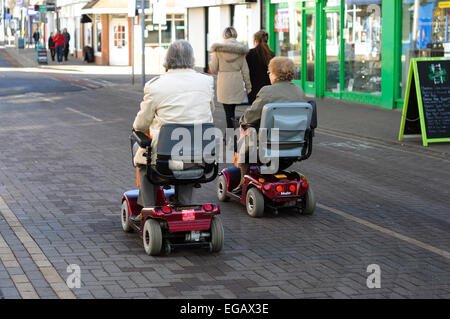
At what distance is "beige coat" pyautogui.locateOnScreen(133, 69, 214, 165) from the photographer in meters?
6.64

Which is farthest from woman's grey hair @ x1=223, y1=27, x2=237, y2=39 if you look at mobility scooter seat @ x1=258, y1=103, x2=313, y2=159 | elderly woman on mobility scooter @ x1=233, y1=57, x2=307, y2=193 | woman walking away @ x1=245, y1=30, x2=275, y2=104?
mobility scooter seat @ x1=258, y1=103, x2=313, y2=159

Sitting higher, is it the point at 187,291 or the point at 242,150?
the point at 242,150

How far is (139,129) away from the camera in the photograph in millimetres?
6816

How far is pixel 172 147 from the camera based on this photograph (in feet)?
21.7

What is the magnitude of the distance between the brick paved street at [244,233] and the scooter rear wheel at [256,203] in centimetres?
9

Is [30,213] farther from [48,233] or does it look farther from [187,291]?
[187,291]

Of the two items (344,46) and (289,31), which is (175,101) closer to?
(344,46)

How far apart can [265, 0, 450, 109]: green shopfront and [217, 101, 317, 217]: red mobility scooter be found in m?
10.2

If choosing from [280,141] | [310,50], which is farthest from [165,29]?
[280,141]

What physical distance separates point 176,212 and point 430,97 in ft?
26.2

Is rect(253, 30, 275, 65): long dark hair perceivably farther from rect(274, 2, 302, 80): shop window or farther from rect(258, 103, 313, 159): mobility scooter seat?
rect(274, 2, 302, 80): shop window

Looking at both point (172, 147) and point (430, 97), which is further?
point (430, 97)
